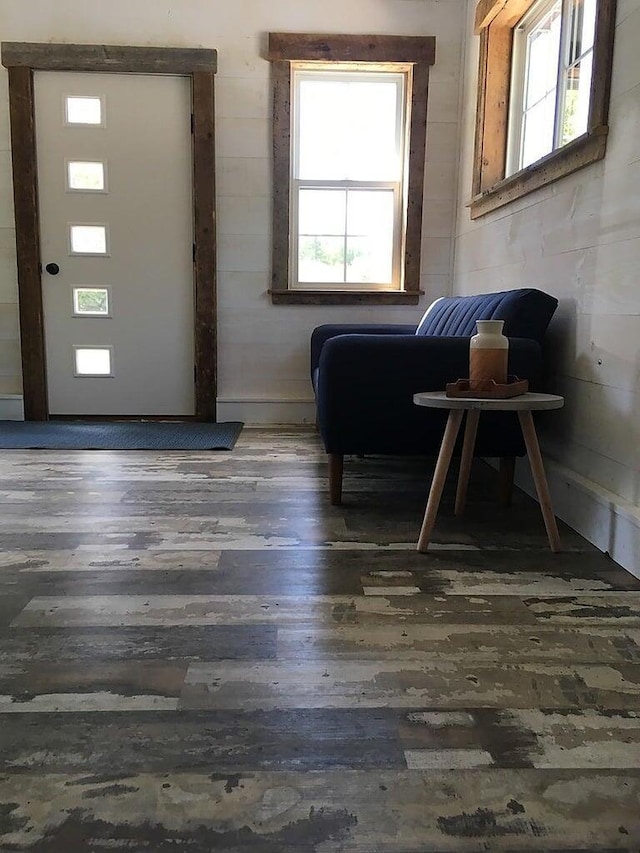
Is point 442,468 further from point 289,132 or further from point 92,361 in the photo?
point 92,361

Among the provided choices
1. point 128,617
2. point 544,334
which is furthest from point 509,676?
point 544,334

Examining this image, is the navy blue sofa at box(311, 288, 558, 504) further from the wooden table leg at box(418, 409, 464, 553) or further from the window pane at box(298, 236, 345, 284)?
the window pane at box(298, 236, 345, 284)

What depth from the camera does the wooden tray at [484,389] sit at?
1783 millimetres

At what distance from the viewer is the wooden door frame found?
361 cm

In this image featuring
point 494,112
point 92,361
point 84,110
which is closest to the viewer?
point 494,112

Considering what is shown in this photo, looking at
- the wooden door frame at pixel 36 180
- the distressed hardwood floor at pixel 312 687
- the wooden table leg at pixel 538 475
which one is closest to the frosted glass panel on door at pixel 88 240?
the wooden door frame at pixel 36 180

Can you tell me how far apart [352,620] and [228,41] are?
3.43m

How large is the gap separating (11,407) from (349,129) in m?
2.51

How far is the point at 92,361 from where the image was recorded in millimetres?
3926

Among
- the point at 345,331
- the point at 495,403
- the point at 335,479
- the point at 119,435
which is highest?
the point at 345,331

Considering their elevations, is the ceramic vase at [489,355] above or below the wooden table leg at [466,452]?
above

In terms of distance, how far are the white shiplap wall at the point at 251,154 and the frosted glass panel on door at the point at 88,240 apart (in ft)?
1.11

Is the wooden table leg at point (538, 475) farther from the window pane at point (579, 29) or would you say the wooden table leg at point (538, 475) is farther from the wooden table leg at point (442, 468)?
the window pane at point (579, 29)

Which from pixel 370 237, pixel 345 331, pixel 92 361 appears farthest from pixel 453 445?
pixel 92 361
